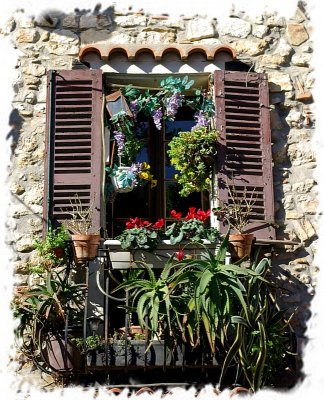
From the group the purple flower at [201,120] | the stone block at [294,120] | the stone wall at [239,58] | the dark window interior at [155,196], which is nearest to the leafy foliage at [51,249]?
the stone wall at [239,58]

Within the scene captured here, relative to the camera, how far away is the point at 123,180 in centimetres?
600

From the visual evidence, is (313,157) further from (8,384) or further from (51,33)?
(8,384)

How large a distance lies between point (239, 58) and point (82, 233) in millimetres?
2067

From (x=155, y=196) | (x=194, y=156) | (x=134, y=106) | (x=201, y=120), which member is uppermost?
(x=134, y=106)

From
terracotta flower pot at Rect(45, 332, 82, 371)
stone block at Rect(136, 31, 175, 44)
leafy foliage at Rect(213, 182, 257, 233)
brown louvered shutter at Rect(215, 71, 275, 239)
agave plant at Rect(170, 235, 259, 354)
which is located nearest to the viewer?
agave plant at Rect(170, 235, 259, 354)

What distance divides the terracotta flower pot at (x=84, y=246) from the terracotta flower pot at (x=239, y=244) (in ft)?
3.36

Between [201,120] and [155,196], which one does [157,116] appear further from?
[155,196]

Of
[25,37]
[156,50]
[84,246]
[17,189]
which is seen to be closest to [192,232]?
[84,246]

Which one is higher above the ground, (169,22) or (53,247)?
(169,22)

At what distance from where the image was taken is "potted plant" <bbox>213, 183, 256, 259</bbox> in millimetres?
5672

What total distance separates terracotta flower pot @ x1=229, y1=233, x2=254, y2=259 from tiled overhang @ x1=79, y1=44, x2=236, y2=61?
1.56 metres

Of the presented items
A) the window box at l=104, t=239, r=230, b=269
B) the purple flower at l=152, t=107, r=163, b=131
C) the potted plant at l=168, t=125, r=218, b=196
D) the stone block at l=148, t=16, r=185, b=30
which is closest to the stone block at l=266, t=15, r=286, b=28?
the stone block at l=148, t=16, r=185, b=30

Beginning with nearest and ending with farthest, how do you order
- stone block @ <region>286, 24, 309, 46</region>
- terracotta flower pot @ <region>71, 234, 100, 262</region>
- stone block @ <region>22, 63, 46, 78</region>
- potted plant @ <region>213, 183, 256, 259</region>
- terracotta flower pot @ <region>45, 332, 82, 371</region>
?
terracotta flower pot @ <region>45, 332, 82, 371</region>
terracotta flower pot @ <region>71, 234, 100, 262</region>
potted plant @ <region>213, 183, 256, 259</region>
stone block @ <region>22, 63, 46, 78</region>
stone block @ <region>286, 24, 309, 46</region>

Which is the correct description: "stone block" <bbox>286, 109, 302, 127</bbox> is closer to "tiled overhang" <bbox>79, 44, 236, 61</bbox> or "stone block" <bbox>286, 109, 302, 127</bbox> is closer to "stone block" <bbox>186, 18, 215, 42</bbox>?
"tiled overhang" <bbox>79, 44, 236, 61</bbox>
